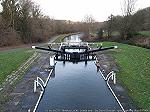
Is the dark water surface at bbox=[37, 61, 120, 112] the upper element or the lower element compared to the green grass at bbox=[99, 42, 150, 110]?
lower

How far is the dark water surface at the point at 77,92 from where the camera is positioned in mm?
10312

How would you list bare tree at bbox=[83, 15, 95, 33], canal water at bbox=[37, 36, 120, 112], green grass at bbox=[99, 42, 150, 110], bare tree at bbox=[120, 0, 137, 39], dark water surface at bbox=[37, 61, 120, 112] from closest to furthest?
1. canal water at bbox=[37, 36, 120, 112]
2. dark water surface at bbox=[37, 61, 120, 112]
3. green grass at bbox=[99, 42, 150, 110]
4. bare tree at bbox=[120, 0, 137, 39]
5. bare tree at bbox=[83, 15, 95, 33]

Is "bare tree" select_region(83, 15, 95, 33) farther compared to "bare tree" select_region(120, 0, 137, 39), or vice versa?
"bare tree" select_region(83, 15, 95, 33)

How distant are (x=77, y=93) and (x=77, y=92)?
0.19 metres

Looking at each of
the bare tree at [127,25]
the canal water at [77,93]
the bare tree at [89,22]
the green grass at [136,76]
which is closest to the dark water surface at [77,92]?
the canal water at [77,93]

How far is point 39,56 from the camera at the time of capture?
23.2m

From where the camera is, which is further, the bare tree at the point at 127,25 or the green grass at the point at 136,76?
the bare tree at the point at 127,25

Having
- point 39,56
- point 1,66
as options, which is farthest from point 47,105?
point 39,56

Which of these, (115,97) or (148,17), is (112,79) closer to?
(115,97)

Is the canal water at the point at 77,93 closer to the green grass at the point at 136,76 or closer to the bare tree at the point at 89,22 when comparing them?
the green grass at the point at 136,76

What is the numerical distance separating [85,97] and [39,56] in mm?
12233

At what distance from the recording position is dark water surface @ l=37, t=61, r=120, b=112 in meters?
10.3

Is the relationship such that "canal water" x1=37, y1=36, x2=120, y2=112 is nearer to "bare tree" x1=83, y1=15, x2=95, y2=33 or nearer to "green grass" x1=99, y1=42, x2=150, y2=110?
"green grass" x1=99, y1=42, x2=150, y2=110

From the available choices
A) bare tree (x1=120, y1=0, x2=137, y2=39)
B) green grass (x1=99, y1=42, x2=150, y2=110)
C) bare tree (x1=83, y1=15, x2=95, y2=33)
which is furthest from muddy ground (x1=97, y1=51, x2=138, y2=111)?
bare tree (x1=83, y1=15, x2=95, y2=33)
